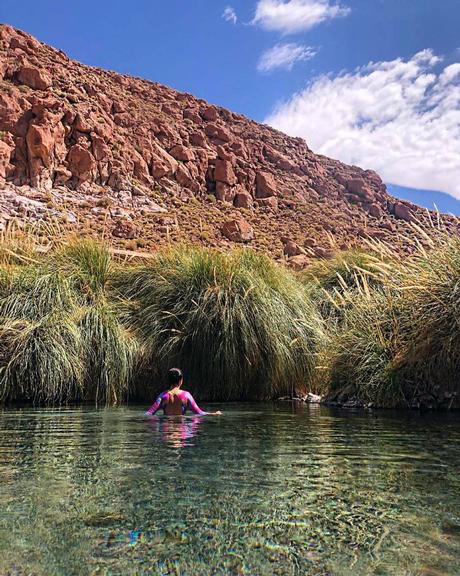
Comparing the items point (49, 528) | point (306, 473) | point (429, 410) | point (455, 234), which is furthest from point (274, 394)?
point (49, 528)

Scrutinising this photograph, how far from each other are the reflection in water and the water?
41mm

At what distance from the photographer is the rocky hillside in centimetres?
6022

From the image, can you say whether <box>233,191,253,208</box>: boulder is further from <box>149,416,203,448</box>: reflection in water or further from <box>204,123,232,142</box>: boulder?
<box>149,416,203,448</box>: reflection in water

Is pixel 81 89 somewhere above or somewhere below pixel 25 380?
above

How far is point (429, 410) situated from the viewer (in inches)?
314

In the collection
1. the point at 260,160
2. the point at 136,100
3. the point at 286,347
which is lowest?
the point at 286,347

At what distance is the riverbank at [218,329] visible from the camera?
26.7ft

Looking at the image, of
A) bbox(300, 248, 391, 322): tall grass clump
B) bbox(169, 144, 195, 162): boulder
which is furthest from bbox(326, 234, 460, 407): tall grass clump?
bbox(169, 144, 195, 162): boulder

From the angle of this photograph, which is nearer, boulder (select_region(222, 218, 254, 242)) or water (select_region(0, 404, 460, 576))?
water (select_region(0, 404, 460, 576))

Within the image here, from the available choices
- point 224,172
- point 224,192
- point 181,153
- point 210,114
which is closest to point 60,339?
point 224,192

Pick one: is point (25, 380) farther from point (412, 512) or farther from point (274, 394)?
point (412, 512)

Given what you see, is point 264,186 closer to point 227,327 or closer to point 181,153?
point 181,153

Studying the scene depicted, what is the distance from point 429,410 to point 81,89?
7864 cm

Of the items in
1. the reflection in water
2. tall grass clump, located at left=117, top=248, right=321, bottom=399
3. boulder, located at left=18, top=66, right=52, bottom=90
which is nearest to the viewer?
the reflection in water
